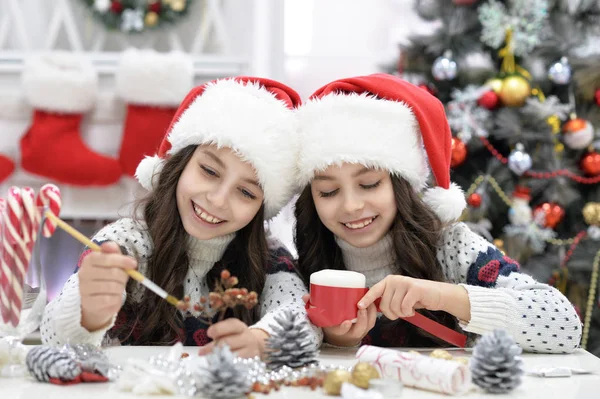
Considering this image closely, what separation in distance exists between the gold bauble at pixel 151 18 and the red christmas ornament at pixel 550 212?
1721 millimetres

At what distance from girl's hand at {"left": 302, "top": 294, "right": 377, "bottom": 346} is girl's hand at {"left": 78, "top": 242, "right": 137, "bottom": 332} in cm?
34

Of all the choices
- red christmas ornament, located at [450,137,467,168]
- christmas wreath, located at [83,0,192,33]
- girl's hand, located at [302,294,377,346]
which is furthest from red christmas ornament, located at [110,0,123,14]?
girl's hand, located at [302,294,377,346]

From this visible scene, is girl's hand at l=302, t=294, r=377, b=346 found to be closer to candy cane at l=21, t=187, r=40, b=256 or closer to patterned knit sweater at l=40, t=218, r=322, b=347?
patterned knit sweater at l=40, t=218, r=322, b=347

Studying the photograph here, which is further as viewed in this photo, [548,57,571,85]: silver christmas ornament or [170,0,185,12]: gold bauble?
[170,0,185,12]: gold bauble

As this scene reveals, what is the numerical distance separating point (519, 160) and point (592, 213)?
0.32 meters

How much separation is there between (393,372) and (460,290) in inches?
13.3

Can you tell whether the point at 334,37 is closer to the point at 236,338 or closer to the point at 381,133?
the point at 381,133

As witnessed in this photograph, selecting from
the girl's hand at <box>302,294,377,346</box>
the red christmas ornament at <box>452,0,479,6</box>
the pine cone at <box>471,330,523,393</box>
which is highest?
the red christmas ornament at <box>452,0,479,6</box>

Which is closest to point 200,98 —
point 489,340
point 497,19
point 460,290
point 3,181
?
point 460,290

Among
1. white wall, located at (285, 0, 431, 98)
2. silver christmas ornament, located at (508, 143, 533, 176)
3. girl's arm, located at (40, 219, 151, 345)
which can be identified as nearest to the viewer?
girl's arm, located at (40, 219, 151, 345)

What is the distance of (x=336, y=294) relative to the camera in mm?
1010

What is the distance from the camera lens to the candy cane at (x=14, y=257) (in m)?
0.83

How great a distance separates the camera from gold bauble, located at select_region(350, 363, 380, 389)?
77 centimetres

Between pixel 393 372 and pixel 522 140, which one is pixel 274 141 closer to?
pixel 393 372
